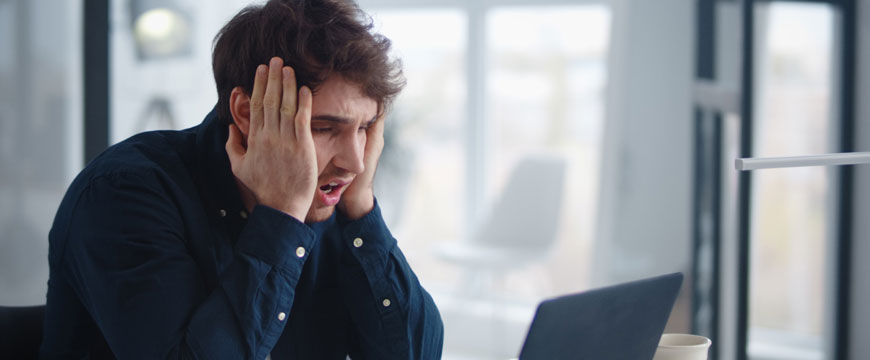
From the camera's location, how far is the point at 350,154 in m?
1.33

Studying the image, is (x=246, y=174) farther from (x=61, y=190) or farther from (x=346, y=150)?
(x=61, y=190)

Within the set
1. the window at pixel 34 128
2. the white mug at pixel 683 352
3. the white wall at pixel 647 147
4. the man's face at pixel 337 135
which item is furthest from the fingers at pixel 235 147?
the white wall at pixel 647 147

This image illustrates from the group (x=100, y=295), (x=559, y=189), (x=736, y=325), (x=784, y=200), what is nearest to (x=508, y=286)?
(x=559, y=189)

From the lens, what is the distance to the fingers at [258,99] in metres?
1.27

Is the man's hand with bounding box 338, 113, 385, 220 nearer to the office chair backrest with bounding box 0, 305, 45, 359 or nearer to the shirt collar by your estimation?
the shirt collar

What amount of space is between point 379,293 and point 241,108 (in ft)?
1.29

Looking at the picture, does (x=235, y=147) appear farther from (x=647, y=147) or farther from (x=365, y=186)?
(x=647, y=147)

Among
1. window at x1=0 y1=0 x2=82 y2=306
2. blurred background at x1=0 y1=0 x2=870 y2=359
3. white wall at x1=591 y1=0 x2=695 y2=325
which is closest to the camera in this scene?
blurred background at x1=0 y1=0 x2=870 y2=359

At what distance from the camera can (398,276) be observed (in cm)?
145

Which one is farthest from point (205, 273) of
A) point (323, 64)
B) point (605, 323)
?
point (605, 323)

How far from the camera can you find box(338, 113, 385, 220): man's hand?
142 cm

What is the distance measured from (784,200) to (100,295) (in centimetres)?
306

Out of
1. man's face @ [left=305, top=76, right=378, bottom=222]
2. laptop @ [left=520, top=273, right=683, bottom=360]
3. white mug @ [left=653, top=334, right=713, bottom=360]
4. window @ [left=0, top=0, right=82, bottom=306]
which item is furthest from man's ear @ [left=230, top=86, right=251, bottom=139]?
window @ [left=0, top=0, right=82, bottom=306]

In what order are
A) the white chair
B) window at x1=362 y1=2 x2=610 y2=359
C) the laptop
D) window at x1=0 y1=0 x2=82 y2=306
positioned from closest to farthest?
the laptop, window at x1=0 y1=0 x2=82 y2=306, the white chair, window at x1=362 y1=2 x2=610 y2=359
